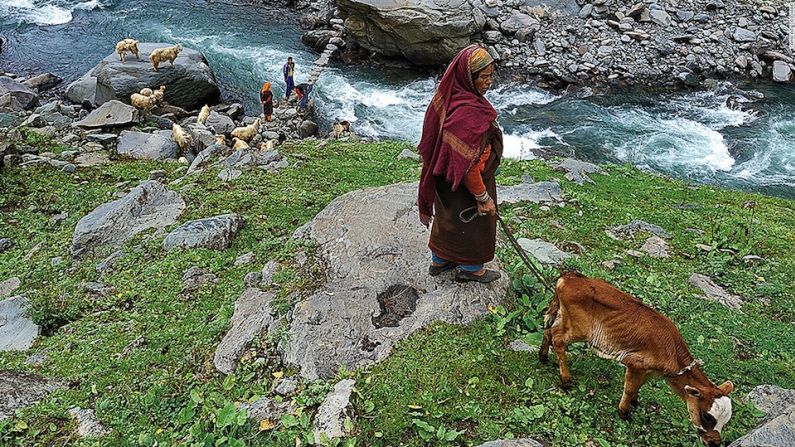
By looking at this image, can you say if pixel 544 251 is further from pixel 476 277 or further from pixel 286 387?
pixel 286 387

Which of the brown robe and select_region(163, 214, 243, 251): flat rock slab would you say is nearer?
the brown robe

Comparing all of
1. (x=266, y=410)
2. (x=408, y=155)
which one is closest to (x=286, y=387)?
(x=266, y=410)

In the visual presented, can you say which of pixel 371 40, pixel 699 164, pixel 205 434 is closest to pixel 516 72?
pixel 371 40

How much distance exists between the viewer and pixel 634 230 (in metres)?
9.34

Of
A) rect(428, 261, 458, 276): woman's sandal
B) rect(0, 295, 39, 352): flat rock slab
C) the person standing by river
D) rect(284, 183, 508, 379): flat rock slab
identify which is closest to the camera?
rect(284, 183, 508, 379): flat rock slab

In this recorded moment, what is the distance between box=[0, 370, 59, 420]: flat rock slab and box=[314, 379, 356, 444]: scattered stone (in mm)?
2867

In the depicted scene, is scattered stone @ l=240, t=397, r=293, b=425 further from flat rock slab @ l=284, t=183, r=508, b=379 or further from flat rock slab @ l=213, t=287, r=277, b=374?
flat rock slab @ l=213, t=287, r=277, b=374

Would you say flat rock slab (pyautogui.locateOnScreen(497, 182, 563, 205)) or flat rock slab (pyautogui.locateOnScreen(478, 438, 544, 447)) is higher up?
flat rock slab (pyautogui.locateOnScreen(478, 438, 544, 447))

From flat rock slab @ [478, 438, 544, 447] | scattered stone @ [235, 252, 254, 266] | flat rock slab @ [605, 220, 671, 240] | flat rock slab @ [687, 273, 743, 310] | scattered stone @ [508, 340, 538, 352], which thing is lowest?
scattered stone @ [235, 252, 254, 266]

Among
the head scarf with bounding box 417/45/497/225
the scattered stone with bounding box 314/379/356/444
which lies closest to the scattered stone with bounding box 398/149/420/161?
the head scarf with bounding box 417/45/497/225

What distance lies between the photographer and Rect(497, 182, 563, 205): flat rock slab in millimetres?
10008

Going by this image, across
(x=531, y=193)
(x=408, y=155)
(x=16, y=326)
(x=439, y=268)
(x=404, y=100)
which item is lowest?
(x=404, y=100)

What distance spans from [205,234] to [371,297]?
341 cm

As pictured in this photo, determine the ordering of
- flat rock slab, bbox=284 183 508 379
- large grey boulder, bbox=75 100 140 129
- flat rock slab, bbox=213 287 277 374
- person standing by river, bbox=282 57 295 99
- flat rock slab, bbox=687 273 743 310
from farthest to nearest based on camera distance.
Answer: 1. person standing by river, bbox=282 57 295 99
2. large grey boulder, bbox=75 100 140 129
3. flat rock slab, bbox=687 273 743 310
4. flat rock slab, bbox=213 287 277 374
5. flat rock slab, bbox=284 183 508 379
